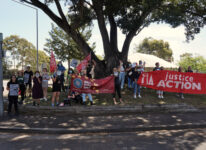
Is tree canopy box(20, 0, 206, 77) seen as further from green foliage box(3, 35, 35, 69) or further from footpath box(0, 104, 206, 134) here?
green foliage box(3, 35, 35, 69)

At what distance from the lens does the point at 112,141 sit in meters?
4.97

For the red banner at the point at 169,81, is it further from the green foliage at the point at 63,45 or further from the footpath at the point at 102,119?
the green foliage at the point at 63,45

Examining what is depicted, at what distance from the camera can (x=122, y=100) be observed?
29.5 ft

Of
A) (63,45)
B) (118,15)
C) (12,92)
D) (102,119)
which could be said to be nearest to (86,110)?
(102,119)

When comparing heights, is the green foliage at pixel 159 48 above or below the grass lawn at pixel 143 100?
above

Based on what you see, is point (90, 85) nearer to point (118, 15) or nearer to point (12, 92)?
point (12, 92)

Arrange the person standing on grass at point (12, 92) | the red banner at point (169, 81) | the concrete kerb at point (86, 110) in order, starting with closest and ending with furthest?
the person standing on grass at point (12, 92) → the concrete kerb at point (86, 110) → the red banner at point (169, 81)

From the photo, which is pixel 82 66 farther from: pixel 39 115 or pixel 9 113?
pixel 9 113

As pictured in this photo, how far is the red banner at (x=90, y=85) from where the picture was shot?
8.64 meters

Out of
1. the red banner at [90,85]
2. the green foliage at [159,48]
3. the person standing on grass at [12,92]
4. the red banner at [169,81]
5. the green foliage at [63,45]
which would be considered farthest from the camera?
the green foliage at [159,48]

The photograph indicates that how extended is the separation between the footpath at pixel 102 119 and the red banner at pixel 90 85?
44.8 inches

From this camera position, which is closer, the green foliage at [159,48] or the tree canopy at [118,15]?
the tree canopy at [118,15]

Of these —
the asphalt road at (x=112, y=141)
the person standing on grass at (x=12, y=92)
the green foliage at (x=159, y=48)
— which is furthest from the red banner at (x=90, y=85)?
the green foliage at (x=159, y=48)

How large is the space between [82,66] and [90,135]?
497 centimetres
